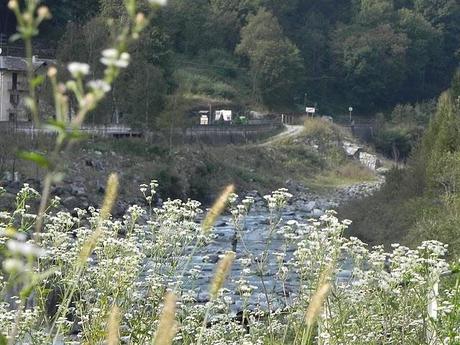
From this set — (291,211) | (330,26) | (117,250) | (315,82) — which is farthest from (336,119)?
(117,250)

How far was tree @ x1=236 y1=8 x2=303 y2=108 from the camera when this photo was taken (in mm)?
59375

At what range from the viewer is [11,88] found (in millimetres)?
40875

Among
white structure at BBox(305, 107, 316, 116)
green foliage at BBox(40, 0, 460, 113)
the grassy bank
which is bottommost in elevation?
the grassy bank

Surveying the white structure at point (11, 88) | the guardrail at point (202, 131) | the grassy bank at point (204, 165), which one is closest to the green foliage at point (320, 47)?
the guardrail at point (202, 131)

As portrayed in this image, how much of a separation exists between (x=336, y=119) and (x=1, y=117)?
98.5ft

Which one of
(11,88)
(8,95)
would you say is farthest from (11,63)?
(8,95)

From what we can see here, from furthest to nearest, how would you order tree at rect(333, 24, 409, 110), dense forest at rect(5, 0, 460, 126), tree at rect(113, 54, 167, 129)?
1. tree at rect(333, 24, 409, 110)
2. dense forest at rect(5, 0, 460, 126)
3. tree at rect(113, 54, 167, 129)

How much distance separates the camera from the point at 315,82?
227ft

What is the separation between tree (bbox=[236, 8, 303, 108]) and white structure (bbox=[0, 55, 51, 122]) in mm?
21116

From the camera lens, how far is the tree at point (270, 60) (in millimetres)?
59375

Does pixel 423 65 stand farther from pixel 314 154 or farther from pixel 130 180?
pixel 130 180

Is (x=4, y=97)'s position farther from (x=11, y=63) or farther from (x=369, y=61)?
(x=369, y=61)

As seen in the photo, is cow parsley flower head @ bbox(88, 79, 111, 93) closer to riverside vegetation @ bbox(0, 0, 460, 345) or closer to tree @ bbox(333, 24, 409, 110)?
riverside vegetation @ bbox(0, 0, 460, 345)

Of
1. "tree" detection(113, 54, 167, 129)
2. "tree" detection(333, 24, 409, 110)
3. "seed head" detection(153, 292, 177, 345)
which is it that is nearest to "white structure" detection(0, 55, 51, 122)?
"tree" detection(113, 54, 167, 129)
